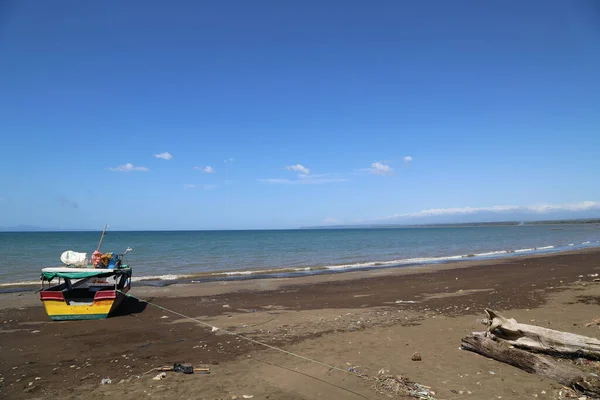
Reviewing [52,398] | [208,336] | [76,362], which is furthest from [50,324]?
[52,398]

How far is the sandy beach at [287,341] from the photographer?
6859 millimetres

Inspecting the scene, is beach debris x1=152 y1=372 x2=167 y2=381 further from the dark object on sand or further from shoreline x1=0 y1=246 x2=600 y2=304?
shoreline x1=0 y1=246 x2=600 y2=304

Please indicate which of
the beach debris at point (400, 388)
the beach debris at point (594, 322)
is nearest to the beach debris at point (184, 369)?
the beach debris at point (400, 388)

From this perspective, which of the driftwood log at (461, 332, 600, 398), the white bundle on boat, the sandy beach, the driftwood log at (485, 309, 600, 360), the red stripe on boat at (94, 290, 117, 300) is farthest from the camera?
the white bundle on boat

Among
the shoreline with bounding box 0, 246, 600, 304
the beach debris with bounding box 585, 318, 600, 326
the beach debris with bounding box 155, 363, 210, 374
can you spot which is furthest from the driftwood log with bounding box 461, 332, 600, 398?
the shoreline with bounding box 0, 246, 600, 304

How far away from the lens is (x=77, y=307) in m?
12.8

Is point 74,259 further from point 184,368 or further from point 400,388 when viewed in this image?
point 400,388

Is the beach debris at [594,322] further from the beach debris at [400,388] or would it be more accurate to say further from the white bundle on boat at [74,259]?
the white bundle on boat at [74,259]

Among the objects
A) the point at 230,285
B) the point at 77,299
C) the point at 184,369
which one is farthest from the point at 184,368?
the point at 230,285

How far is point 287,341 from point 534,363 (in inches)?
A: 226

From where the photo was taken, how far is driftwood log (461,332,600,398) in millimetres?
5797

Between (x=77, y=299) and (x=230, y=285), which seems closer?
(x=77, y=299)

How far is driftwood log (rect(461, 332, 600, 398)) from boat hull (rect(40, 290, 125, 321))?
460 inches

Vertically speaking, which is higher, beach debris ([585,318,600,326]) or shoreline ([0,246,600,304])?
beach debris ([585,318,600,326])
